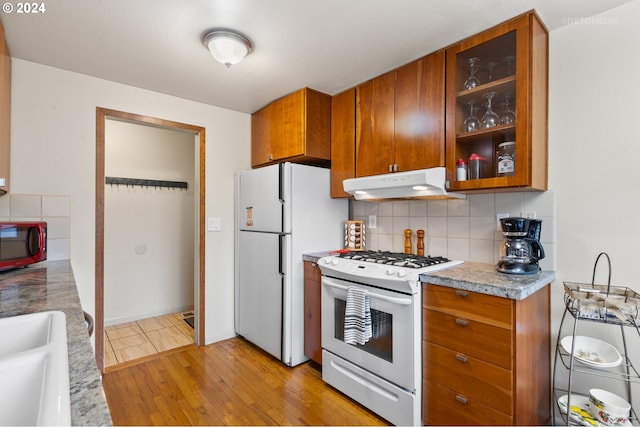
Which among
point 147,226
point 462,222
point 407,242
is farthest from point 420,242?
point 147,226

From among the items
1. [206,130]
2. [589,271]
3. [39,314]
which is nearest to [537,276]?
[589,271]

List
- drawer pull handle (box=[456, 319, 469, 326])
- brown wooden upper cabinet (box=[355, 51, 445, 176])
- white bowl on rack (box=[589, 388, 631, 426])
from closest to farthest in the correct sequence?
1. white bowl on rack (box=[589, 388, 631, 426])
2. drawer pull handle (box=[456, 319, 469, 326])
3. brown wooden upper cabinet (box=[355, 51, 445, 176])

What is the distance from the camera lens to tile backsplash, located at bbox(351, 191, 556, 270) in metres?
1.84

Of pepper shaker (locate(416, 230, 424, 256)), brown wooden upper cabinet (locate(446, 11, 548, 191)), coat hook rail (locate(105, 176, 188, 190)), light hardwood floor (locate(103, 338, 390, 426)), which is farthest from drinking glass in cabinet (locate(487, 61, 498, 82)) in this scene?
coat hook rail (locate(105, 176, 188, 190))

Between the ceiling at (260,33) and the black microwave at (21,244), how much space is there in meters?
1.11

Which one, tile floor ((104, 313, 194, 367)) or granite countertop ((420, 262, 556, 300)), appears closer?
granite countertop ((420, 262, 556, 300))

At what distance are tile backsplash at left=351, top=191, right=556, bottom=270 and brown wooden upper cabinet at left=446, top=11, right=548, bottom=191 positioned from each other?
177 mm

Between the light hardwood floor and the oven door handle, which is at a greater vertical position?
the oven door handle

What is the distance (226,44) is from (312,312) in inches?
75.6

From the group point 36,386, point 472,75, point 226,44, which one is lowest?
point 36,386

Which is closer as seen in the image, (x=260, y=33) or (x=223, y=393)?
(x=260, y=33)

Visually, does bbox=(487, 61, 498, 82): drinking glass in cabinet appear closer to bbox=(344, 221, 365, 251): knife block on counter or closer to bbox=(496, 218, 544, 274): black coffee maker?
bbox=(496, 218, 544, 274): black coffee maker

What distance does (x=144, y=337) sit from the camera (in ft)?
9.91

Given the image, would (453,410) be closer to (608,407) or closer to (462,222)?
(608,407)
